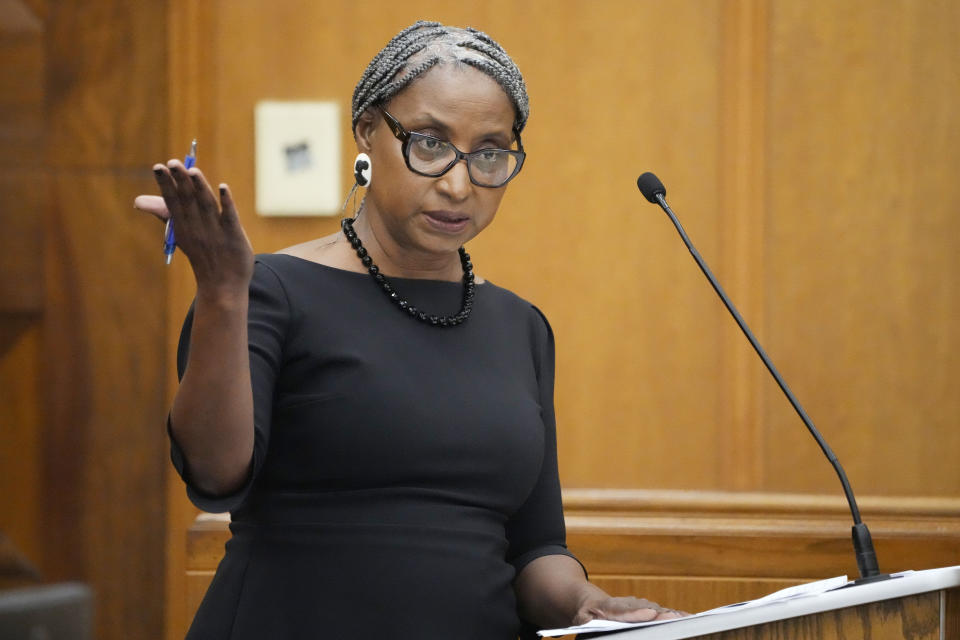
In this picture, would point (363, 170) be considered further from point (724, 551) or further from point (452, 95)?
point (724, 551)

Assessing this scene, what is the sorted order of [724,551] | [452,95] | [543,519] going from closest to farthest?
[452,95] → [543,519] → [724,551]

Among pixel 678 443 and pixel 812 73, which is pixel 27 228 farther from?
pixel 812 73

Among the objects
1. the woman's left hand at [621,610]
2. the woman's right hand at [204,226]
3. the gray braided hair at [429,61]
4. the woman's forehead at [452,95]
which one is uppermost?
the gray braided hair at [429,61]

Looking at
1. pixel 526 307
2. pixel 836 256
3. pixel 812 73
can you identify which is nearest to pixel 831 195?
pixel 836 256

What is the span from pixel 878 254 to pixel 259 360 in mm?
1795

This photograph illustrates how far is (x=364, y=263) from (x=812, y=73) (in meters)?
1.56

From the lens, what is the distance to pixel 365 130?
1316 millimetres

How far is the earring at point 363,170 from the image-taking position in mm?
1279

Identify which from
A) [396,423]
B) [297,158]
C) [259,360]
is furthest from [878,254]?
[259,360]

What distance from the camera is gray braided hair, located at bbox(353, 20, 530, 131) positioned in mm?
1248

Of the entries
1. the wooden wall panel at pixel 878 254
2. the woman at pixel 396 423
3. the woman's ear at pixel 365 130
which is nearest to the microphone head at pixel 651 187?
the woman at pixel 396 423

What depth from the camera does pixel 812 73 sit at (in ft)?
7.88

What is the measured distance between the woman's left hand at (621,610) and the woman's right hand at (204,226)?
508mm

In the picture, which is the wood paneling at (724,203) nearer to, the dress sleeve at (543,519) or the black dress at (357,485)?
the dress sleeve at (543,519)
